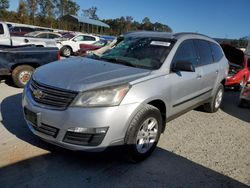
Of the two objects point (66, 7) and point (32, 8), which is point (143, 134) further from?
point (66, 7)

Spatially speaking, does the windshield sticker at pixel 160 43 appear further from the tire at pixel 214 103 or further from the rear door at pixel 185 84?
the tire at pixel 214 103

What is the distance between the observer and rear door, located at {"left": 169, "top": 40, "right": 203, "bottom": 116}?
14.1ft

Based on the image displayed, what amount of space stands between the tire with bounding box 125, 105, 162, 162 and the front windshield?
0.76 m

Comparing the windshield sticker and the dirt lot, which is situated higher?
the windshield sticker

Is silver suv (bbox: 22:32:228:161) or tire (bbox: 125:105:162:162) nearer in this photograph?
silver suv (bbox: 22:32:228:161)

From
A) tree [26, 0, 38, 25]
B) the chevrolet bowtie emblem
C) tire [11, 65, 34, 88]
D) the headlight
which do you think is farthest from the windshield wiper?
tree [26, 0, 38, 25]

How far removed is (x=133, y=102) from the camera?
338 centimetres

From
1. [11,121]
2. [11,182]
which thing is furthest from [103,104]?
[11,121]

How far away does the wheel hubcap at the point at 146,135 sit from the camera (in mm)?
3691

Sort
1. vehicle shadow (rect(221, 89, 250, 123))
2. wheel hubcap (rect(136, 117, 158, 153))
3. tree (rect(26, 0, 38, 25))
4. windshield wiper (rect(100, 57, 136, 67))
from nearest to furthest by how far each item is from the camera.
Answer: wheel hubcap (rect(136, 117, 158, 153)), windshield wiper (rect(100, 57, 136, 67)), vehicle shadow (rect(221, 89, 250, 123)), tree (rect(26, 0, 38, 25))

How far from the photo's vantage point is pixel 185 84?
454 centimetres

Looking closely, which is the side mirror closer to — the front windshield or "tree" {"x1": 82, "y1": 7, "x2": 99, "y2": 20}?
the front windshield

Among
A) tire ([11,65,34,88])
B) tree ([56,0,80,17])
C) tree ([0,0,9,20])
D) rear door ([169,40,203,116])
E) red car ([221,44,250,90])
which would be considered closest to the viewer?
rear door ([169,40,203,116])

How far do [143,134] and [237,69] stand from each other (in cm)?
725
